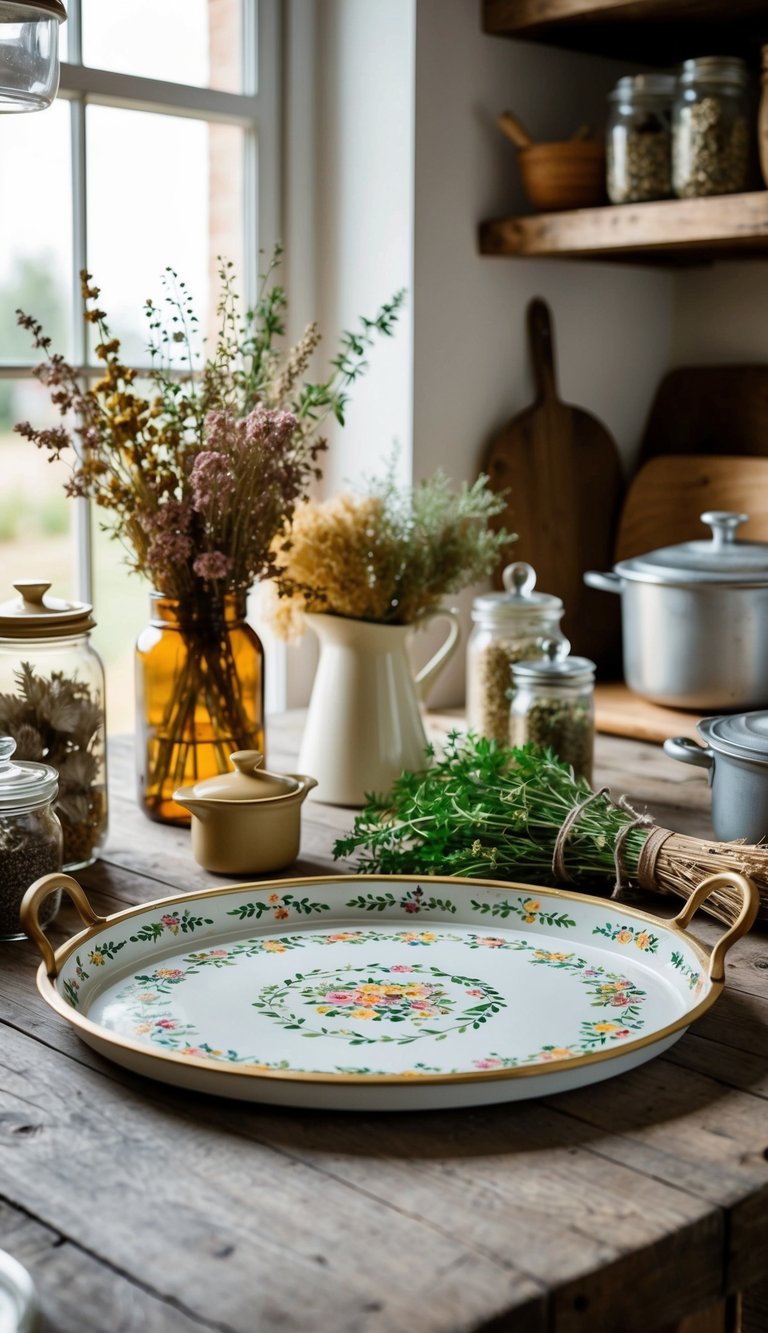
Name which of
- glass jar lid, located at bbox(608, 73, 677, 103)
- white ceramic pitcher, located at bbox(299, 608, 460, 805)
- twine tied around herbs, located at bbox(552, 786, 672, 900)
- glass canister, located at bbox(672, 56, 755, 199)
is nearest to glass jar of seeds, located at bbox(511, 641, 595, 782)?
white ceramic pitcher, located at bbox(299, 608, 460, 805)

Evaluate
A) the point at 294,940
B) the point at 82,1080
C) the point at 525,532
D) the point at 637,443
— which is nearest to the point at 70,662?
the point at 294,940

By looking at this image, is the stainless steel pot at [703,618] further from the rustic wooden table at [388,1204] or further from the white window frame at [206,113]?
the rustic wooden table at [388,1204]

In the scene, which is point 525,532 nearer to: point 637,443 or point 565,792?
point 637,443

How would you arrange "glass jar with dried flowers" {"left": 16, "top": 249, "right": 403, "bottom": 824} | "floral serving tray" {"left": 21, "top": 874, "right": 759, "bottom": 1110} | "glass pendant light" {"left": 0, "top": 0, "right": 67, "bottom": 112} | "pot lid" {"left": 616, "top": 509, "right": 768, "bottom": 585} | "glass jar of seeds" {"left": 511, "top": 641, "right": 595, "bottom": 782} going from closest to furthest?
"floral serving tray" {"left": 21, "top": 874, "right": 759, "bottom": 1110} < "glass pendant light" {"left": 0, "top": 0, "right": 67, "bottom": 112} < "glass jar with dried flowers" {"left": 16, "top": 249, "right": 403, "bottom": 824} < "glass jar of seeds" {"left": 511, "top": 641, "right": 595, "bottom": 782} < "pot lid" {"left": 616, "top": 509, "right": 768, "bottom": 585}

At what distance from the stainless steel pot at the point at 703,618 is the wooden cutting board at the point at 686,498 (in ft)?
0.76

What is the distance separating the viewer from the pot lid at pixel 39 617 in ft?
3.83

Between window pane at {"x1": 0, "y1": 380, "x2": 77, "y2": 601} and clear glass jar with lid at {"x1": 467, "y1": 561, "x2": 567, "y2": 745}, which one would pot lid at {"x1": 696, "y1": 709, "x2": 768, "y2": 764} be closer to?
clear glass jar with lid at {"x1": 467, "y1": 561, "x2": 567, "y2": 745}

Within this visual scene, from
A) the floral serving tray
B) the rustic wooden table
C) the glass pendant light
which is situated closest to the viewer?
the rustic wooden table

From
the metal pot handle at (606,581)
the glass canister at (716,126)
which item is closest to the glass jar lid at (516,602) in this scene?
the metal pot handle at (606,581)

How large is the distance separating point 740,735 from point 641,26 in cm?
120

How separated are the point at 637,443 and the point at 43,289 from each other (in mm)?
914

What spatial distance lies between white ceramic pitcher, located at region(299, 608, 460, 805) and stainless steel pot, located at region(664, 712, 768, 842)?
0.34m

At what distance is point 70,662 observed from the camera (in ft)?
3.98

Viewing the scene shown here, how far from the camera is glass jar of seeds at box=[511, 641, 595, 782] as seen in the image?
4.45 ft
